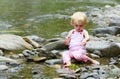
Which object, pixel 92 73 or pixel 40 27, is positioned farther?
pixel 40 27

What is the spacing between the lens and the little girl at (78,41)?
6.25 meters

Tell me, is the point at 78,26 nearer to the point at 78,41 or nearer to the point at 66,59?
the point at 78,41

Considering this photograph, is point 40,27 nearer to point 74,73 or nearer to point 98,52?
point 98,52

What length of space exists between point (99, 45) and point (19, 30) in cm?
Result: 375

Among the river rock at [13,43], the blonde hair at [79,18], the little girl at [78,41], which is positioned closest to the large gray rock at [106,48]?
the little girl at [78,41]

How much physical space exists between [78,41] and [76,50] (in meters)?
0.18

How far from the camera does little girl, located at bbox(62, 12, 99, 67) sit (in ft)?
20.5

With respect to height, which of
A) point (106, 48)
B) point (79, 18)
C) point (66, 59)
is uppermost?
point (79, 18)

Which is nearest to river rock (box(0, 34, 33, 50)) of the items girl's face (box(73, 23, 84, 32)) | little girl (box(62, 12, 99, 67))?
little girl (box(62, 12, 99, 67))

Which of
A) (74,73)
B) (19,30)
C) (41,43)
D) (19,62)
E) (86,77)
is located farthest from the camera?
(19,30)

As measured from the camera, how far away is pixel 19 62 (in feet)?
20.4

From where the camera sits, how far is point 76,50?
6.33 meters

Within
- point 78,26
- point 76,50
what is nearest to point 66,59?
point 76,50

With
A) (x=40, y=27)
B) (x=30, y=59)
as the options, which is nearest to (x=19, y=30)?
(x=40, y=27)
